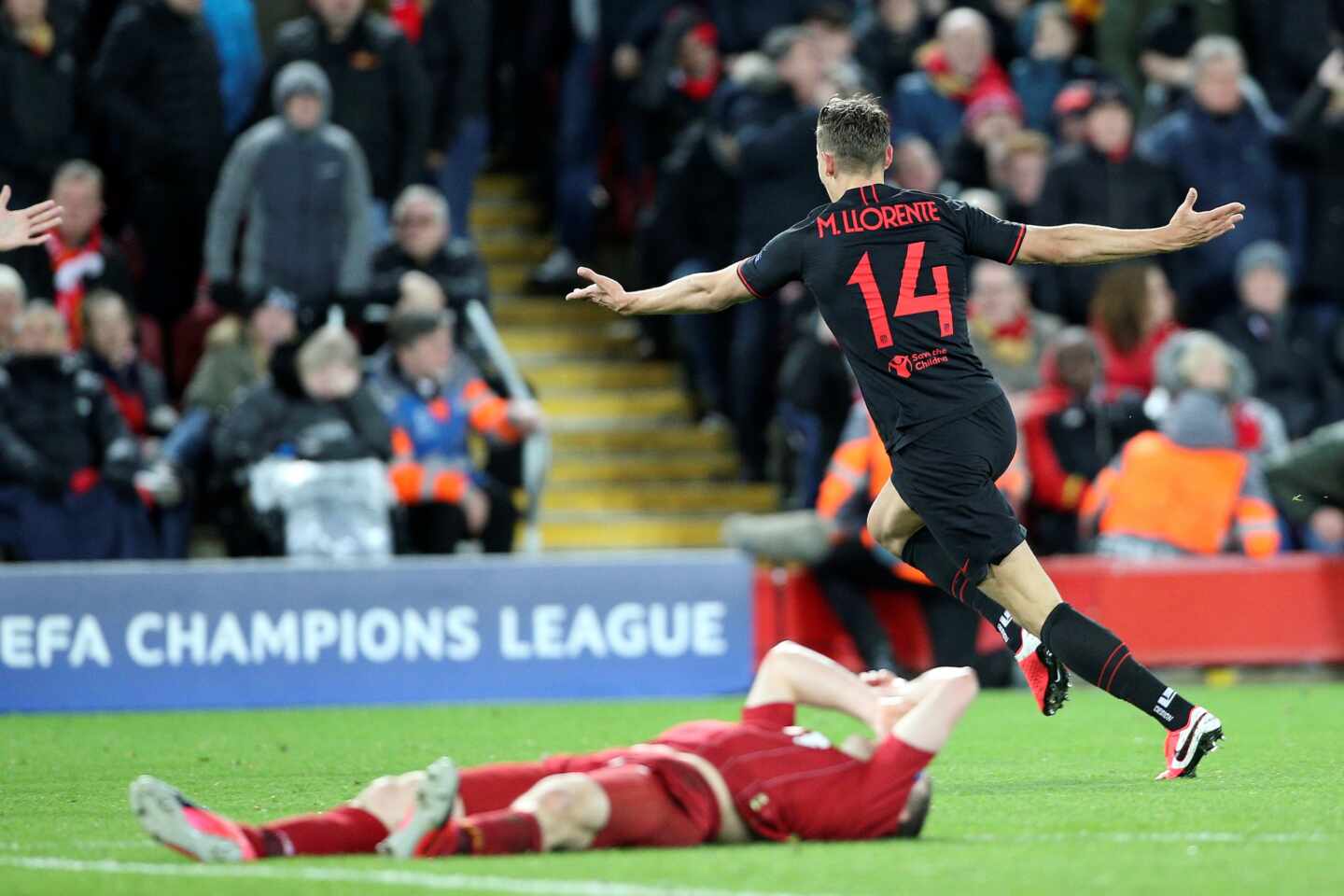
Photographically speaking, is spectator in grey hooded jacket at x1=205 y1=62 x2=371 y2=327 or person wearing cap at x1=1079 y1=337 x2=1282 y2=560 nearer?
person wearing cap at x1=1079 y1=337 x2=1282 y2=560

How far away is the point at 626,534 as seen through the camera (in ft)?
52.0

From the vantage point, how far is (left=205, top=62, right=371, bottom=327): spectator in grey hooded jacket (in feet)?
47.9

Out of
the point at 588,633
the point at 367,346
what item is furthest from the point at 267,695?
the point at 367,346

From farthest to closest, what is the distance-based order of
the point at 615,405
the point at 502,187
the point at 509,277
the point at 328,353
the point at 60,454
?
the point at 502,187
the point at 509,277
the point at 615,405
the point at 328,353
the point at 60,454

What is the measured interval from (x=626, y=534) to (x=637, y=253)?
2331 mm

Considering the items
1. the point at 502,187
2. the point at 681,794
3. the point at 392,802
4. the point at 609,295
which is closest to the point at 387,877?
the point at 392,802

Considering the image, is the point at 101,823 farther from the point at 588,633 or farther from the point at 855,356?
the point at 588,633

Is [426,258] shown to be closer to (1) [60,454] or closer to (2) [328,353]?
(2) [328,353]

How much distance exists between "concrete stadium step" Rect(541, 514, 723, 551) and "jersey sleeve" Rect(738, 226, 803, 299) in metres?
7.62

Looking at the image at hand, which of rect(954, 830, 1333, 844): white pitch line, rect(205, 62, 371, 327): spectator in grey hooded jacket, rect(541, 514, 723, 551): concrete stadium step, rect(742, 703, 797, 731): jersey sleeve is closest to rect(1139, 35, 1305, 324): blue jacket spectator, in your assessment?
rect(541, 514, 723, 551): concrete stadium step

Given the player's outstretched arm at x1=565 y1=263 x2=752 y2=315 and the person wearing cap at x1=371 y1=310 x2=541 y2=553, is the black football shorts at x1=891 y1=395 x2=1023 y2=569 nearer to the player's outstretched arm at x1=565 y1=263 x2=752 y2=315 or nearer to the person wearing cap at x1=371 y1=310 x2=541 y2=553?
the player's outstretched arm at x1=565 y1=263 x2=752 y2=315

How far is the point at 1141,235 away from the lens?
820 cm

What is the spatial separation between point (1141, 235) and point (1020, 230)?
40 centimetres

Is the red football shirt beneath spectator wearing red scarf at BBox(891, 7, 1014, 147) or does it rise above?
beneath
